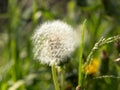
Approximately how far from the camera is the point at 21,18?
8.24 ft

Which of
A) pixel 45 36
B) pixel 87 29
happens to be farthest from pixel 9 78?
pixel 45 36

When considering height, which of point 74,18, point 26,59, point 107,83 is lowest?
point 107,83

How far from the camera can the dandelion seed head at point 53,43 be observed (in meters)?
1.13

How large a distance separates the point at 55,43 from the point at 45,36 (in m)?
0.03

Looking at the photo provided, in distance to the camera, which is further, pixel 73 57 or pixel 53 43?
pixel 73 57

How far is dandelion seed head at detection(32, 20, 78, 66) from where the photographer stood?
1127mm

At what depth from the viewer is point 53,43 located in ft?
3.74

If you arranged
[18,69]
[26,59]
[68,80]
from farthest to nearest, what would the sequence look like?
[26,59] → [18,69] → [68,80]

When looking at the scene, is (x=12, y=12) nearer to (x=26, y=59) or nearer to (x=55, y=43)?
(x=26, y=59)

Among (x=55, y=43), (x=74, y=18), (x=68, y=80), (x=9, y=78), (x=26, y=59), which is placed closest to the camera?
(x=55, y=43)

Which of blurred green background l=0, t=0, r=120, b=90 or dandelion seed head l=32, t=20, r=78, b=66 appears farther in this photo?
blurred green background l=0, t=0, r=120, b=90

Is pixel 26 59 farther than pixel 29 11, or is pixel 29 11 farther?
pixel 29 11

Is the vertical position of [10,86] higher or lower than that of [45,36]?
lower

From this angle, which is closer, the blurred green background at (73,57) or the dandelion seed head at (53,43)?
the dandelion seed head at (53,43)
